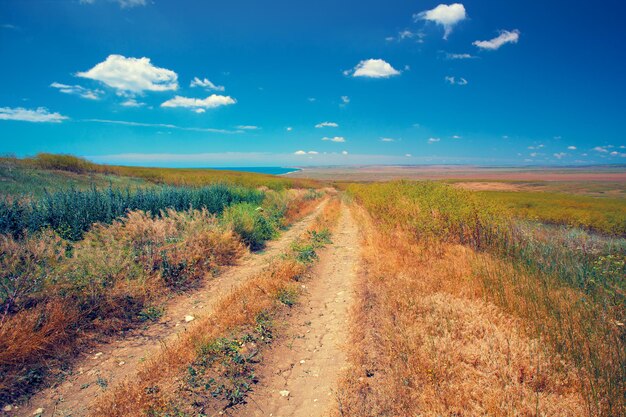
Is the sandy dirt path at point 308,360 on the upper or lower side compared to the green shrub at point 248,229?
lower

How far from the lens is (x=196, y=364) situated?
3.73 m

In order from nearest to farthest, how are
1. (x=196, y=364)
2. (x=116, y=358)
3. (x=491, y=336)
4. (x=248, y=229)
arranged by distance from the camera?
(x=196, y=364)
(x=491, y=336)
(x=116, y=358)
(x=248, y=229)

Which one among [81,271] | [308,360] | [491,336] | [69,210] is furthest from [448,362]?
[69,210]

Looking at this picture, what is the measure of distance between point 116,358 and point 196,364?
1.42 m

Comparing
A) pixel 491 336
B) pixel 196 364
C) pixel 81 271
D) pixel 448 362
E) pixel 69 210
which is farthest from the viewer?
pixel 69 210

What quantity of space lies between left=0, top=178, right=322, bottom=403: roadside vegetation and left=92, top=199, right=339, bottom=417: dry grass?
1.30 metres

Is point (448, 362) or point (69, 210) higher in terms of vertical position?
point (69, 210)

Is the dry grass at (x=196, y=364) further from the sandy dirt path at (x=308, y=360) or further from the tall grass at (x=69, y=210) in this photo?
the tall grass at (x=69, y=210)

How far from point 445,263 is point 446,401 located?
460cm

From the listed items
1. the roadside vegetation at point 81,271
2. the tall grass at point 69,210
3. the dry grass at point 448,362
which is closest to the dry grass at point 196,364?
the roadside vegetation at point 81,271

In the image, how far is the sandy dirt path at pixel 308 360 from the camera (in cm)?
323

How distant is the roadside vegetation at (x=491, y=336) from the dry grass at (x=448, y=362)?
0.04 ft

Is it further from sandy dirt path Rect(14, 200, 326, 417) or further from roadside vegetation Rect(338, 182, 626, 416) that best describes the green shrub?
roadside vegetation Rect(338, 182, 626, 416)

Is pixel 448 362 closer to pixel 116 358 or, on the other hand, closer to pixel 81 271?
pixel 116 358
